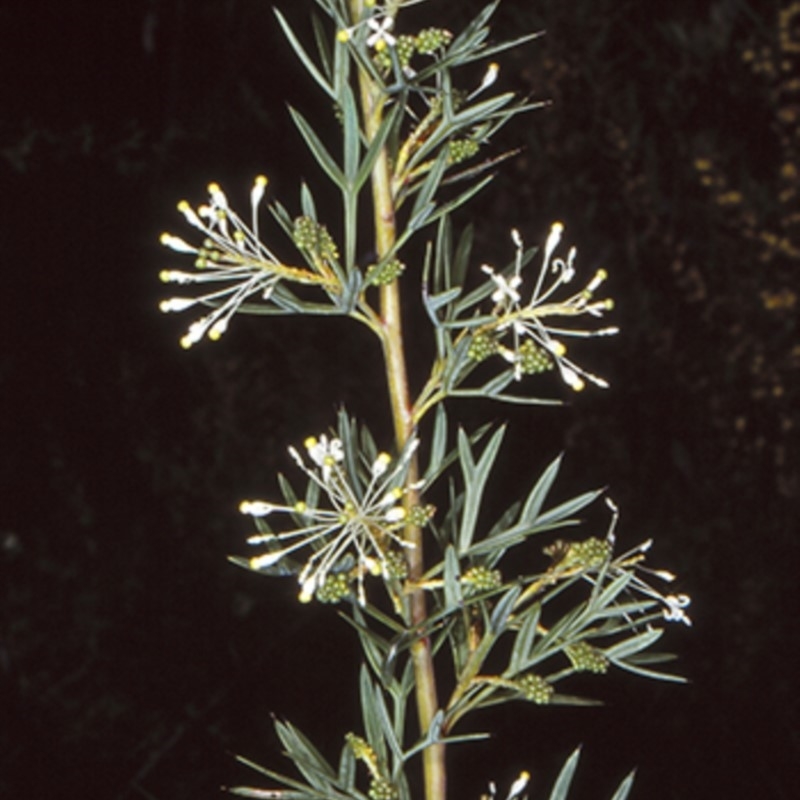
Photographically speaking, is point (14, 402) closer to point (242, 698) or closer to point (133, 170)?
point (133, 170)

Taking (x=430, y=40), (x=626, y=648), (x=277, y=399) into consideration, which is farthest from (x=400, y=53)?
(x=277, y=399)

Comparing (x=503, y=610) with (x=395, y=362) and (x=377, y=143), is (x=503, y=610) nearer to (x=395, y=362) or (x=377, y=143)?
(x=395, y=362)

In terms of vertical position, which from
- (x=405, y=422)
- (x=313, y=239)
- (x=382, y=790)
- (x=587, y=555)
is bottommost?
(x=382, y=790)

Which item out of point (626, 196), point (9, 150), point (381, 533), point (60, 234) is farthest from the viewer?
point (626, 196)

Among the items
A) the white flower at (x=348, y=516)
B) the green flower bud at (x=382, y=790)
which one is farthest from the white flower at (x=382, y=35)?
the green flower bud at (x=382, y=790)

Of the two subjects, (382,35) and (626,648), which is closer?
(382,35)

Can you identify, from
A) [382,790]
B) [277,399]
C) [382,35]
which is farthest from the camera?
[277,399]

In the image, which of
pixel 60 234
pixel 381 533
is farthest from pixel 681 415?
pixel 381 533
